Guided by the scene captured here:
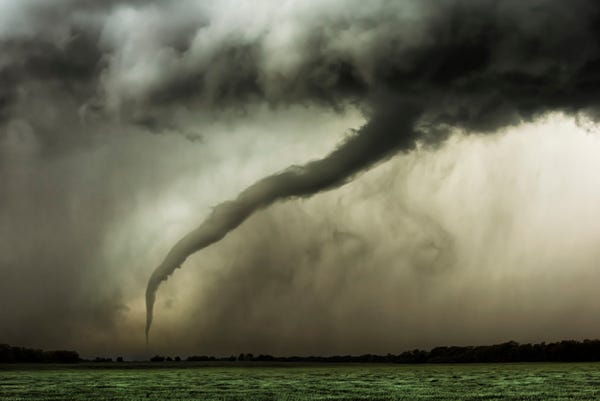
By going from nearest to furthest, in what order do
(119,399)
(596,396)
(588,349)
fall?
(596,396), (119,399), (588,349)

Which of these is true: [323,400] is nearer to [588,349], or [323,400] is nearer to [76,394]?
[76,394]

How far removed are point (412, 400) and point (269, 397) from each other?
8.55 m

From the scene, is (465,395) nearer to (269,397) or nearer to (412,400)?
(412,400)

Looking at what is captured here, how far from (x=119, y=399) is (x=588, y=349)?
18544cm

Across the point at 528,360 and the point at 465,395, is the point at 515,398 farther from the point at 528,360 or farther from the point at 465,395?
the point at 528,360

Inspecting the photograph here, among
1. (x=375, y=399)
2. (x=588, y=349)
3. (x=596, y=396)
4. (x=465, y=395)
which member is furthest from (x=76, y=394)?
(x=588, y=349)

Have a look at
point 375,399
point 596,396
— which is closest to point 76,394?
point 375,399

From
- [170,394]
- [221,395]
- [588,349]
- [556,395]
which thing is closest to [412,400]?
[556,395]

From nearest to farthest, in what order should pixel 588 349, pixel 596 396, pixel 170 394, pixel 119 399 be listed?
pixel 596 396
pixel 119 399
pixel 170 394
pixel 588 349

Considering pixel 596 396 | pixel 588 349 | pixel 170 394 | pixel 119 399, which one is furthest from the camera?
pixel 588 349

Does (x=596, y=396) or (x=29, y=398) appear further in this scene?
(x=29, y=398)


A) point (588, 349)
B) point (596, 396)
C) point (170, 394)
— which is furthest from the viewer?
point (588, 349)

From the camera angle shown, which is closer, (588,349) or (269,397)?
(269,397)

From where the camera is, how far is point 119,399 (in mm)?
37375
